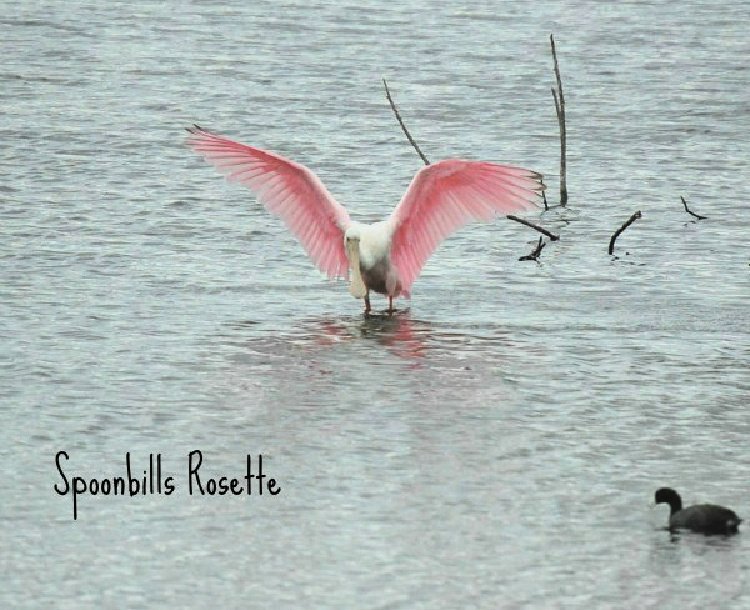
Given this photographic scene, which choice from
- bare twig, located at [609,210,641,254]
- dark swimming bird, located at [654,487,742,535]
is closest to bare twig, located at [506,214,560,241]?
bare twig, located at [609,210,641,254]

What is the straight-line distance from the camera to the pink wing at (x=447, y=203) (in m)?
12.3

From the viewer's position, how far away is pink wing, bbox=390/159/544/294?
1231cm

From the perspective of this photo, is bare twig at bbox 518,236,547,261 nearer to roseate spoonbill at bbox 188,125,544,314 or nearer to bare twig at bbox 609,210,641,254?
bare twig at bbox 609,210,641,254

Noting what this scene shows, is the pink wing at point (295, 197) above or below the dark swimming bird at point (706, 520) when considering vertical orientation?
above

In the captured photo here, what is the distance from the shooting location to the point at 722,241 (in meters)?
14.4

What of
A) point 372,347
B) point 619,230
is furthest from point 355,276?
point 619,230

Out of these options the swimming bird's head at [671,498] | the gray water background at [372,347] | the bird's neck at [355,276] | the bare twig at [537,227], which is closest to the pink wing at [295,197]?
the gray water background at [372,347]

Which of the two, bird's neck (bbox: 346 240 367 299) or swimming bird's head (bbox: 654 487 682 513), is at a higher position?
bird's neck (bbox: 346 240 367 299)

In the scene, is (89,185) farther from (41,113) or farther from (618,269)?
(618,269)

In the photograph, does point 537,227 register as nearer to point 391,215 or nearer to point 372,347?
point 391,215

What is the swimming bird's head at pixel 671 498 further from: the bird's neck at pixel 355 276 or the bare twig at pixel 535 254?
the bare twig at pixel 535 254

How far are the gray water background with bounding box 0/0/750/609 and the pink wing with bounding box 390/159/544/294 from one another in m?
0.41

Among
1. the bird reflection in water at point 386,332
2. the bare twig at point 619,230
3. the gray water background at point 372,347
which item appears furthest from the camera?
the bare twig at point 619,230

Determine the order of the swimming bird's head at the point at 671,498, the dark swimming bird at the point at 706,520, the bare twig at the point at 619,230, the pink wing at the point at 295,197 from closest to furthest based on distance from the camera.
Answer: the dark swimming bird at the point at 706,520 < the swimming bird's head at the point at 671,498 < the pink wing at the point at 295,197 < the bare twig at the point at 619,230
